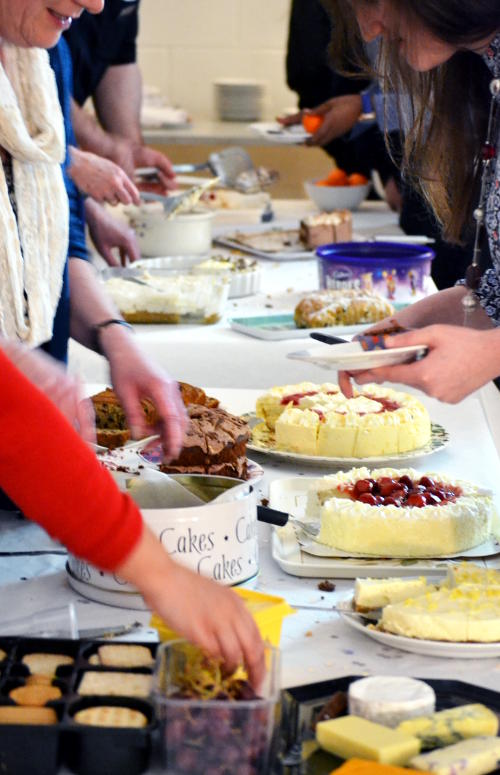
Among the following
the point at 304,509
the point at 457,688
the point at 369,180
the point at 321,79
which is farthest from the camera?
the point at 321,79

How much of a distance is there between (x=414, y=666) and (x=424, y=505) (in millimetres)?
326

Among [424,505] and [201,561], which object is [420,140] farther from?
[201,561]

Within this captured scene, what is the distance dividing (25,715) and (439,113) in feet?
3.99

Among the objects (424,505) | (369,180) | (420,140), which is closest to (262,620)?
(424,505)

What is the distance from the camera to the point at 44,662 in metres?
0.99

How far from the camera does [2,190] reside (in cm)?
168

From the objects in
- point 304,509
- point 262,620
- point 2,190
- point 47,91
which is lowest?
point 304,509

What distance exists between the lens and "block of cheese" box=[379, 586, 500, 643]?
1.10m

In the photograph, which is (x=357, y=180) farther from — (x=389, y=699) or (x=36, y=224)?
(x=389, y=699)

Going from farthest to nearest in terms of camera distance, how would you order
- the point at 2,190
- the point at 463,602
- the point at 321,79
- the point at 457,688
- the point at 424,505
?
the point at 321,79 < the point at 2,190 < the point at 424,505 < the point at 463,602 < the point at 457,688

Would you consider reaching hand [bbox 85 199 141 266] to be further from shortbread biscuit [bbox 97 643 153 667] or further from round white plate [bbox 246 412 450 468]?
shortbread biscuit [bbox 97 643 153 667]

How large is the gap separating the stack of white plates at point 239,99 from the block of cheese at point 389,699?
5465 mm

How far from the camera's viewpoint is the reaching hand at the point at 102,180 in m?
2.63

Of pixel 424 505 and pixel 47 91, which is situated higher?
pixel 47 91
